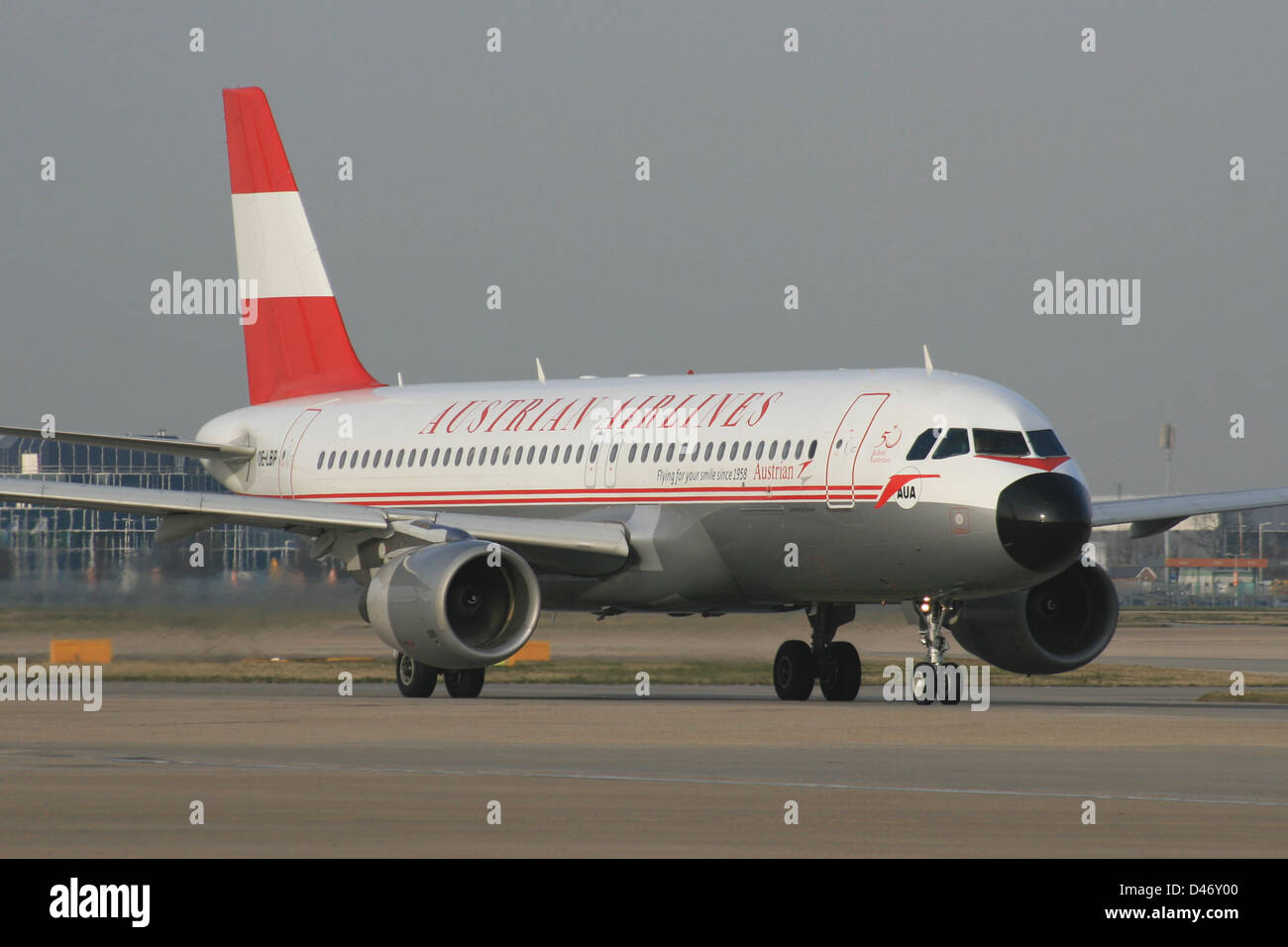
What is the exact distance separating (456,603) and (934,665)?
5929mm

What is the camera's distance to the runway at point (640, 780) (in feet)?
40.4

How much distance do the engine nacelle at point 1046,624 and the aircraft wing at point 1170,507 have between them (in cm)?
95

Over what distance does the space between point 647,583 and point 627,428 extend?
7.81 ft

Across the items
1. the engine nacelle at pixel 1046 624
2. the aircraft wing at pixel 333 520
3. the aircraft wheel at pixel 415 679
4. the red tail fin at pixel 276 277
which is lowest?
the aircraft wheel at pixel 415 679

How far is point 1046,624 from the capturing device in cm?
3017

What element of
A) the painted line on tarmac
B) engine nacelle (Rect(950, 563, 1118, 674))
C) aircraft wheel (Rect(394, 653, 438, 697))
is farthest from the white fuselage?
the painted line on tarmac

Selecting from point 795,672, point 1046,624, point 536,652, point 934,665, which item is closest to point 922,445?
point 934,665

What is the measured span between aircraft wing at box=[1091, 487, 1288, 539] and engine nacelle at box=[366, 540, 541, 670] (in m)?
8.13

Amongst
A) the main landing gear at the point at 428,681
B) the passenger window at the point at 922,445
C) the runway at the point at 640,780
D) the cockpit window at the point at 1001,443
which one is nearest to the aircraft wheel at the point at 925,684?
the runway at the point at 640,780

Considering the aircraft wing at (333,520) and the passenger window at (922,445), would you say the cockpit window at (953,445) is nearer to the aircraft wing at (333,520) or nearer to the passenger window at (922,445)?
the passenger window at (922,445)

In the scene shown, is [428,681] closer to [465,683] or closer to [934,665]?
[465,683]

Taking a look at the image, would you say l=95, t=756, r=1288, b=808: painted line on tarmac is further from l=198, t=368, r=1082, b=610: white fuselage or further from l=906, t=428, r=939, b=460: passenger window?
l=906, t=428, r=939, b=460: passenger window
